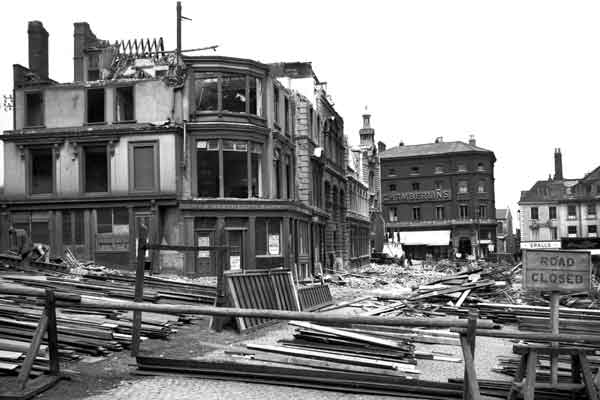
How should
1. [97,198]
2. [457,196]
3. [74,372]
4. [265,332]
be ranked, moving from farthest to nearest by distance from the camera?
[457,196], [97,198], [265,332], [74,372]

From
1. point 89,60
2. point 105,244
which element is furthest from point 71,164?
point 89,60

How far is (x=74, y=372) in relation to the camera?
9.72 m

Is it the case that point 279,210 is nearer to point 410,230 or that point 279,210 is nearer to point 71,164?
point 71,164

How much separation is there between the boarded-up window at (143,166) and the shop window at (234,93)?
3992mm

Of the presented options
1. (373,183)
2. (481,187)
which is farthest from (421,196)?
(373,183)

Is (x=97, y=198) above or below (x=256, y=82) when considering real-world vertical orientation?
below

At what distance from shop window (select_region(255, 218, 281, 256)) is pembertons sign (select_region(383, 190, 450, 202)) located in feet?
201

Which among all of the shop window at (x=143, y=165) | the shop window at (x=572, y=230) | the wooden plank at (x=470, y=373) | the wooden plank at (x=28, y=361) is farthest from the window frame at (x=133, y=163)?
the shop window at (x=572, y=230)

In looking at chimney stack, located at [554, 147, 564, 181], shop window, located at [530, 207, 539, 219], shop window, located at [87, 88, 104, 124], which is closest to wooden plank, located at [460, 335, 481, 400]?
shop window, located at [87, 88, 104, 124]

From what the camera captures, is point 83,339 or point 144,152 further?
point 144,152

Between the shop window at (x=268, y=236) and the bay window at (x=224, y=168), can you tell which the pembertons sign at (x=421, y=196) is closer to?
the shop window at (x=268, y=236)

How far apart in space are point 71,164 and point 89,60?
7.55 metres

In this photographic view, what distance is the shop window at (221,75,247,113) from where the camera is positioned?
1196 inches

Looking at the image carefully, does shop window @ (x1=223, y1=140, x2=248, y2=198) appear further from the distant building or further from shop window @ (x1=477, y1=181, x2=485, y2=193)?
the distant building
